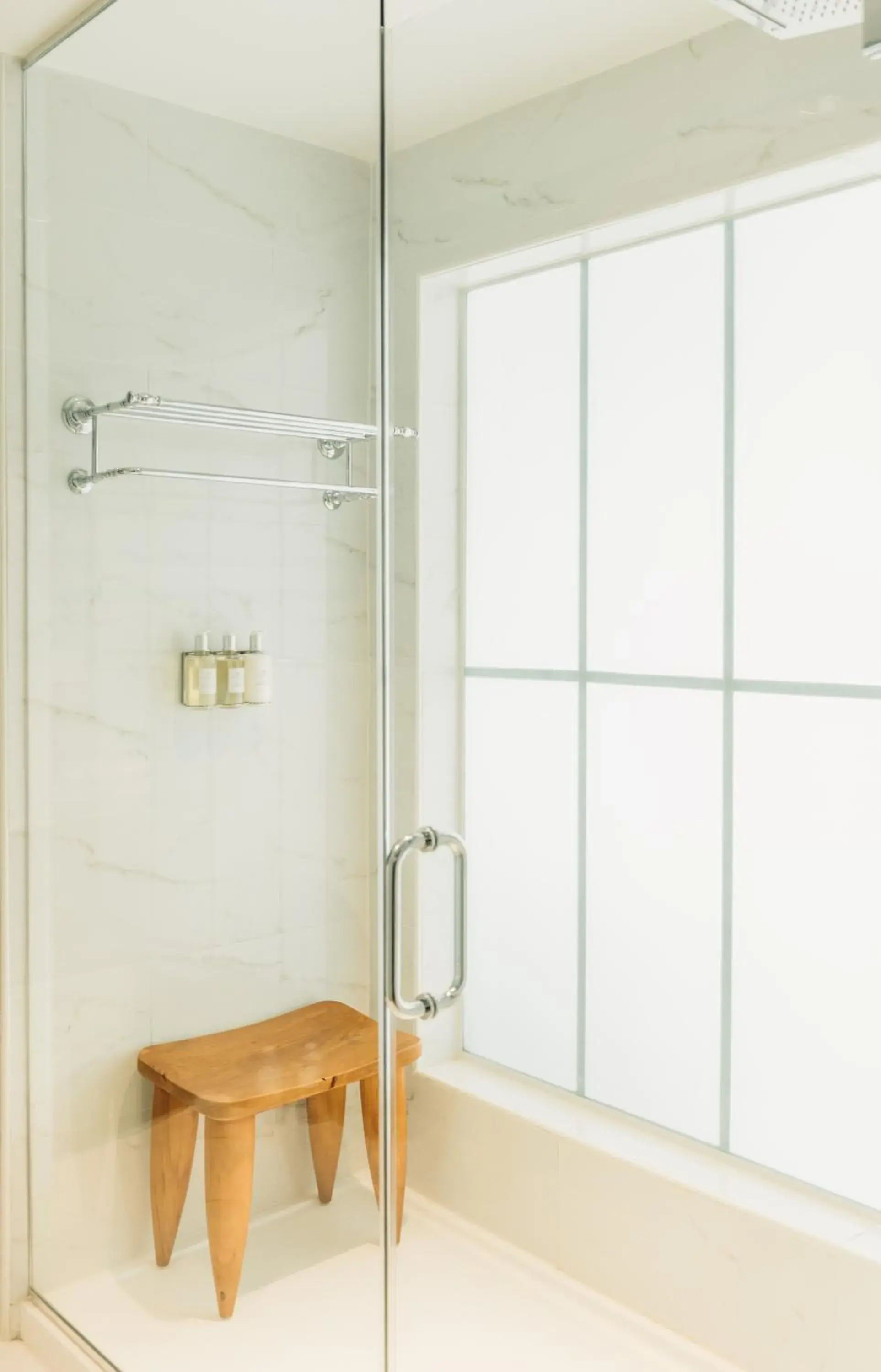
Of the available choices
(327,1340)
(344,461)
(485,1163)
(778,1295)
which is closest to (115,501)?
(344,461)

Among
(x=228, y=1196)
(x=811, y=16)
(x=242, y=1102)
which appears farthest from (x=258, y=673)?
(x=811, y=16)

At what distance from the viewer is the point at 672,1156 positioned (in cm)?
127

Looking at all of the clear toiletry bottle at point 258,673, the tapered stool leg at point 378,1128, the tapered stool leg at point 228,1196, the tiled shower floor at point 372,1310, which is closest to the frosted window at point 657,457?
the clear toiletry bottle at point 258,673

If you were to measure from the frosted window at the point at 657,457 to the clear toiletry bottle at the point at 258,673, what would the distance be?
51 cm

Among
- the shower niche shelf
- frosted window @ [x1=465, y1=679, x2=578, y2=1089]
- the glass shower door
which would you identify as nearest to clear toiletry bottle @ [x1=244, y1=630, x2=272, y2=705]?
the glass shower door

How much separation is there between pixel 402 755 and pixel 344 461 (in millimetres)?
391

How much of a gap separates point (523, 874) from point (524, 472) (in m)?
0.48

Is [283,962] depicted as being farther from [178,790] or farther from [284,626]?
[284,626]

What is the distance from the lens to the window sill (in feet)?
3.80

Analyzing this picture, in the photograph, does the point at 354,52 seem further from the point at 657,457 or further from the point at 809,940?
the point at 809,940

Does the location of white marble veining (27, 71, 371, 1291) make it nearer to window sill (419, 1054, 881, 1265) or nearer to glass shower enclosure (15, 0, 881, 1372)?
glass shower enclosure (15, 0, 881, 1372)

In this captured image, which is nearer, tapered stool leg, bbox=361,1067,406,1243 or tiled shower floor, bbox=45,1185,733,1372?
tiled shower floor, bbox=45,1185,733,1372

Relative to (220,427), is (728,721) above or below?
below

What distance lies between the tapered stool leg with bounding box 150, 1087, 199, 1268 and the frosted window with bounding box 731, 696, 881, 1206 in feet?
2.71
